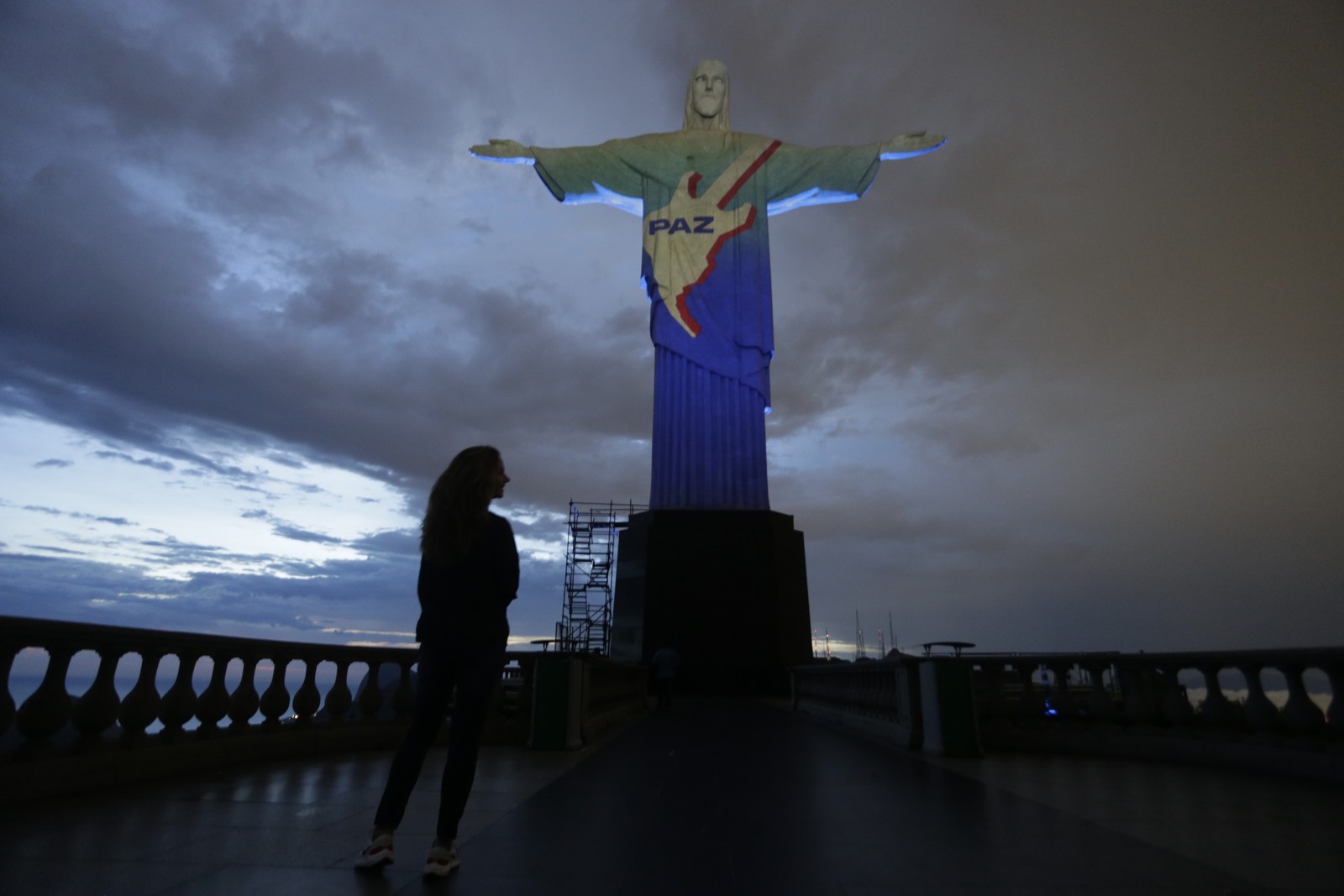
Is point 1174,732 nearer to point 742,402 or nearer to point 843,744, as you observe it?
point 843,744

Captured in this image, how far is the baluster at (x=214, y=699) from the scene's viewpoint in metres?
5.45

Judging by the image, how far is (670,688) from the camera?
12.9m

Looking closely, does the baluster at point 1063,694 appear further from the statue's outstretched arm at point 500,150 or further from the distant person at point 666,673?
the statue's outstretched arm at point 500,150

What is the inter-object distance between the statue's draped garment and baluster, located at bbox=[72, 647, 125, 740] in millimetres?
13395

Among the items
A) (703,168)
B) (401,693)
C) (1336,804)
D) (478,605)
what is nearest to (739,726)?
(401,693)

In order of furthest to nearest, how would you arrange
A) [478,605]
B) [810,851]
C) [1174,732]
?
[1174,732]
[810,851]
[478,605]

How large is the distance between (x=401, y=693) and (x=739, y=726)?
14.4 ft

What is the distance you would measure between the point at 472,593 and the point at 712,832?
1.81 meters

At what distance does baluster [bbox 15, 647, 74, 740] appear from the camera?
13.5 feet

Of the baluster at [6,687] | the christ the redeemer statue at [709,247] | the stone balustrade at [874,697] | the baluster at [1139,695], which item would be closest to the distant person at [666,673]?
the stone balustrade at [874,697]

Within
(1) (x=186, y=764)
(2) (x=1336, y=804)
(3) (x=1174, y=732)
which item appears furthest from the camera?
(3) (x=1174, y=732)

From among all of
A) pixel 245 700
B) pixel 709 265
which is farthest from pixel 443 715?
pixel 709 265

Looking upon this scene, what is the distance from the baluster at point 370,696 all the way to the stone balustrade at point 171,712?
1cm

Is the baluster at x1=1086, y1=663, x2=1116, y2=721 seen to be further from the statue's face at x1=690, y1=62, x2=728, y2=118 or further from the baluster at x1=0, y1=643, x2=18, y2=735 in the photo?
the statue's face at x1=690, y1=62, x2=728, y2=118
